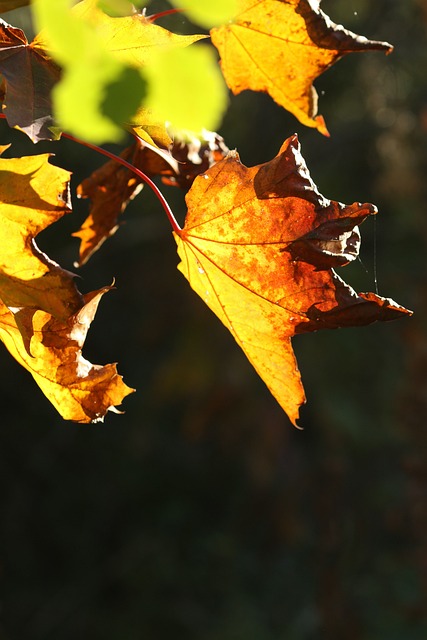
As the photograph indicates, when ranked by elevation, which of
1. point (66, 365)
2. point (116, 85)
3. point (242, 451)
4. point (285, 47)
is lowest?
point (242, 451)

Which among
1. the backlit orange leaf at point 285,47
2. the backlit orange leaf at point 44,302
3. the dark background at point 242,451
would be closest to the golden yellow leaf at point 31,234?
the backlit orange leaf at point 44,302

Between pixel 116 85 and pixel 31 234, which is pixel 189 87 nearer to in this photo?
pixel 116 85

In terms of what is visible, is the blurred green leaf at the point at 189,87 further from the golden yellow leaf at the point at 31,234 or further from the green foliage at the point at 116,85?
the golden yellow leaf at the point at 31,234

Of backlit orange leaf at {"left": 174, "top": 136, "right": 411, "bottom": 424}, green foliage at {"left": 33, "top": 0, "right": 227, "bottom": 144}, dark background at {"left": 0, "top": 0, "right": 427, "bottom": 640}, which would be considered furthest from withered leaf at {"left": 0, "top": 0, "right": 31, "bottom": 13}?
dark background at {"left": 0, "top": 0, "right": 427, "bottom": 640}

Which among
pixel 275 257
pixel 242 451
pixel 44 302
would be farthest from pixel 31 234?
pixel 242 451

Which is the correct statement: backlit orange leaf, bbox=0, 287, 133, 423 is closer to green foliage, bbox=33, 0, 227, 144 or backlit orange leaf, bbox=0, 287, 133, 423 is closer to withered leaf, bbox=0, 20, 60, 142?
withered leaf, bbox=0, 20, 60, 142

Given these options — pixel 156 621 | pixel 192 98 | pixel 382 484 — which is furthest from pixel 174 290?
pixel 192 98
